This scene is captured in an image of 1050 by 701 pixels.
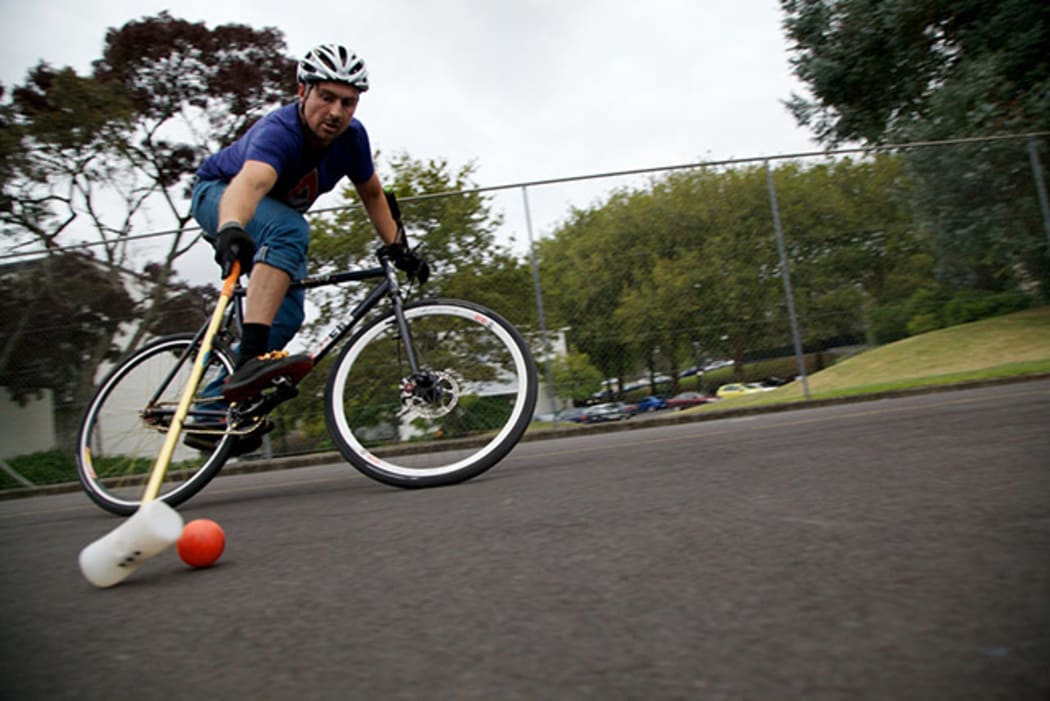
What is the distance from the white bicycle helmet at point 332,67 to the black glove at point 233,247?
2.43 ft

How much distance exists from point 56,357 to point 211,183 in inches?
230

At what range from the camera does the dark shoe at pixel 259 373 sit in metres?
3.05

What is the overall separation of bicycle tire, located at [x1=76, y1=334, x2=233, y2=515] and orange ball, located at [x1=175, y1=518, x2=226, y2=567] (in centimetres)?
145

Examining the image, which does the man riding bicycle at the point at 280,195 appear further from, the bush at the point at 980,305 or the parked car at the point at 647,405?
the bush at the point at 980,305

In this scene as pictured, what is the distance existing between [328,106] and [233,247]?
793 millimetres

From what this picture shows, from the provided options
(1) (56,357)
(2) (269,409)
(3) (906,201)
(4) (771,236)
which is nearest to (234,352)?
(2) (269,409)

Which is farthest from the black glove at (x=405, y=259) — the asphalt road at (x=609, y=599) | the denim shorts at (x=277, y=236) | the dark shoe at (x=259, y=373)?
the asphalt road at (x=609, y=599)

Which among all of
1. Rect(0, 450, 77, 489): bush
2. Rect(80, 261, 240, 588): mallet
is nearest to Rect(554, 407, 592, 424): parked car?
Rect(0, 450, 77, 489): bush

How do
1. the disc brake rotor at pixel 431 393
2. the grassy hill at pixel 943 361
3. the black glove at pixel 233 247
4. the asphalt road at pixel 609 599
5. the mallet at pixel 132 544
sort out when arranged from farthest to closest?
the grassy hill at pixel 943 361 < the disc brake rotor at pixel 431 393 < the black glove at pixel 233 247 < the mallet at pixel 132 544 < the asphalt road at pixel 609 599

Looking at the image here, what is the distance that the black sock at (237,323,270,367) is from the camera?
3.10m

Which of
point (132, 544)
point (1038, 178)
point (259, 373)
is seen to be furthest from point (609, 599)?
point (1038, 178)

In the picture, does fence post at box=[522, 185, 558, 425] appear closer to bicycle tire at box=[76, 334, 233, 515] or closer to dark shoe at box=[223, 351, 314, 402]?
bicycle tire at box=[76, 334, 233, 515]

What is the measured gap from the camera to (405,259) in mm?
3586

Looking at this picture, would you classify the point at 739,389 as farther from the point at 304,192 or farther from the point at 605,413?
the point at 304,192
